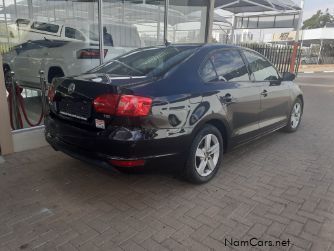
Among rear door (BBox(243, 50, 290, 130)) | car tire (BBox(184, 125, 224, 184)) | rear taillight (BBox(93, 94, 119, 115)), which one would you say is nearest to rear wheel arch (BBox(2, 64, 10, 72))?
rear taillight (BBox(93, 94, 119, 115))

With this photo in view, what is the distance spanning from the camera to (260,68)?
4.72 m

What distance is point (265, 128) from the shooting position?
4.74 meters

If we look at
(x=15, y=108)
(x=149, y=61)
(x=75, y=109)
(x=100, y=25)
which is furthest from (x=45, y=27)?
(x=75, y=109)

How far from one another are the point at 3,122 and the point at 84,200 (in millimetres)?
1885

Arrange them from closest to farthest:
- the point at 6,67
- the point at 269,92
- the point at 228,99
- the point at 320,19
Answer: the point at 228,99 → the point at 269,92 → the point at 6,67 → the point at 320,19

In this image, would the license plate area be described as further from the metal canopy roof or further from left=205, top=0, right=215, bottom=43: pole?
the metal canopy roof

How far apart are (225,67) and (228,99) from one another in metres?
0.48

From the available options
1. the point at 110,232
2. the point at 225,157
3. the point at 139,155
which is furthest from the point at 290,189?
the point at 110,232

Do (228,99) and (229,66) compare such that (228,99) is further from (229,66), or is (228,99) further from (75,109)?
(75,109)

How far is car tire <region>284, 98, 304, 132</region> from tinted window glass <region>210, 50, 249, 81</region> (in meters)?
1.97

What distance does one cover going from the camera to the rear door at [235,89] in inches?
146

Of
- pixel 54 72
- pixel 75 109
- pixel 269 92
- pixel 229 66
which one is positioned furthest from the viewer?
pixel 54 72

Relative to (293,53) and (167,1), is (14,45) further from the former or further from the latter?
(293,53)

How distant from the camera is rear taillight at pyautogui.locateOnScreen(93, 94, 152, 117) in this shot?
284cm
